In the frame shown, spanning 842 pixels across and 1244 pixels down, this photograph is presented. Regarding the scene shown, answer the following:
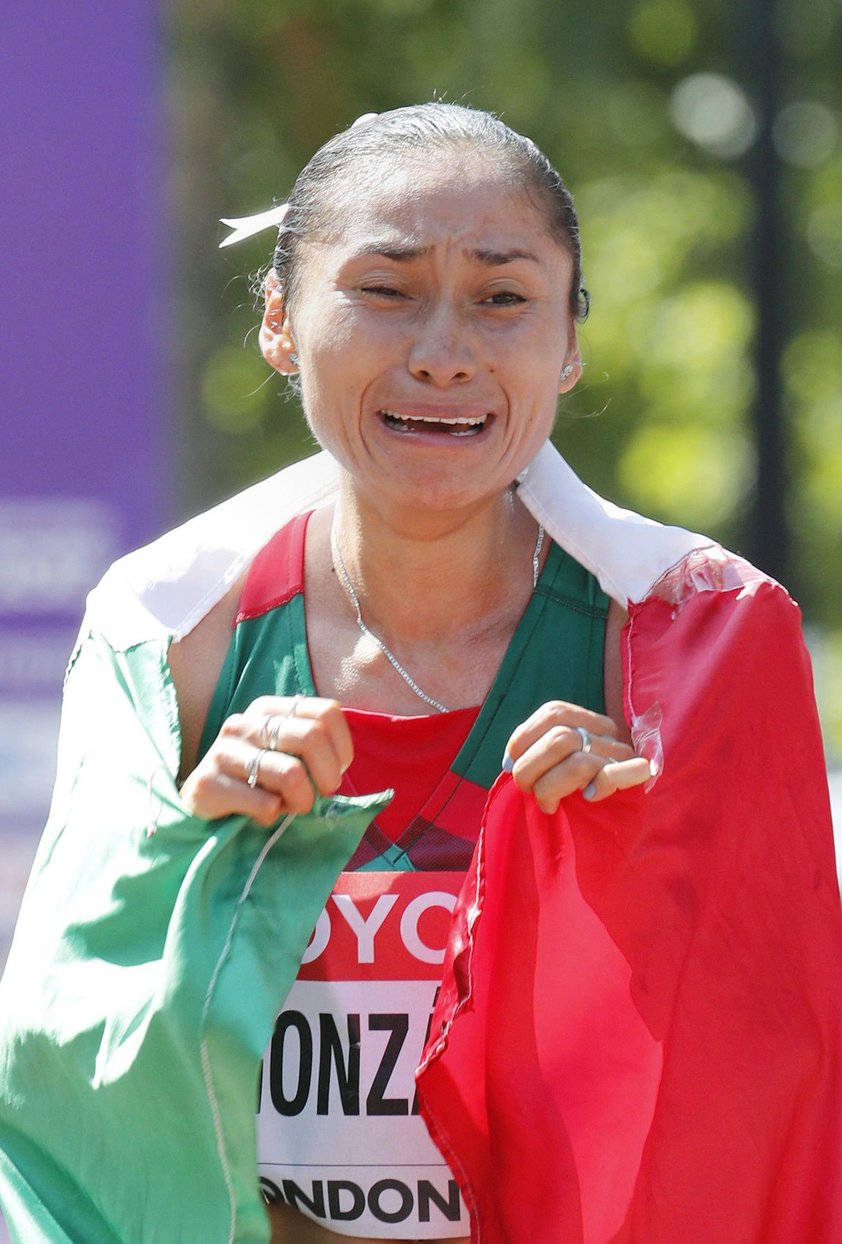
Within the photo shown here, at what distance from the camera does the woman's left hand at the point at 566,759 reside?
74.7 inches

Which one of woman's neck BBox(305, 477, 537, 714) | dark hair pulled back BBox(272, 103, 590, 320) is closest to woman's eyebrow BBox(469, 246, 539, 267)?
dark hair pulled back BBox(272, 103, 590, 320)

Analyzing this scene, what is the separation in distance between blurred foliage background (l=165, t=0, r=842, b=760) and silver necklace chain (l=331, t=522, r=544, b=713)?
142 inches

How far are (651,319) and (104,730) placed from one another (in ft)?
27.9

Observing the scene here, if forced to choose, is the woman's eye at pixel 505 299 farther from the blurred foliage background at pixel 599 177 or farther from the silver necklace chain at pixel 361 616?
the blurred foliage background at pixel 599 177

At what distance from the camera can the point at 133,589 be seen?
87.0 inches

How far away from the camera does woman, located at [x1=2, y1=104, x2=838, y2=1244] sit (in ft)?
6.25

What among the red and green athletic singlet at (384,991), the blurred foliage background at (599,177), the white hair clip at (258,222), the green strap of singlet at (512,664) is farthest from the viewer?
the blurred foliage background at (599,177)

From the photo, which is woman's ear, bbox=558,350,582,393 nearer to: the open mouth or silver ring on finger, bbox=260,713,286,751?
the open mouth

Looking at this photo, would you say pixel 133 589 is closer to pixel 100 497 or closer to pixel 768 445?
pixel 100 497

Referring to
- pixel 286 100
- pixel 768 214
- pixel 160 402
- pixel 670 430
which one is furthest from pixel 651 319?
pixel 160 402

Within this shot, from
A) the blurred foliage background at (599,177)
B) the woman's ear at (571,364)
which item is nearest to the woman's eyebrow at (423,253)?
the woman's ear at (571,364)

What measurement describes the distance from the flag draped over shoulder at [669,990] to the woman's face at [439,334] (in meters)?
0.34

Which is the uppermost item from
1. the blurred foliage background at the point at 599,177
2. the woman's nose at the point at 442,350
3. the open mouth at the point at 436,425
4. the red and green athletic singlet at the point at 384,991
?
the blurred foliage background at the point at 599,177

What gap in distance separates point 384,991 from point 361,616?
497 millimetres
